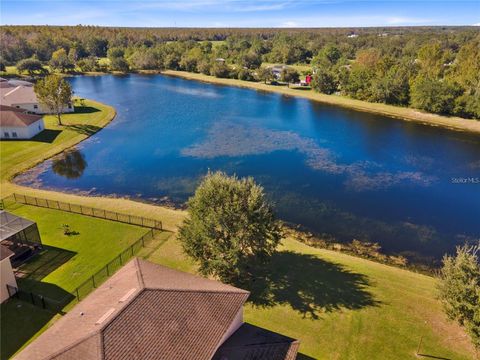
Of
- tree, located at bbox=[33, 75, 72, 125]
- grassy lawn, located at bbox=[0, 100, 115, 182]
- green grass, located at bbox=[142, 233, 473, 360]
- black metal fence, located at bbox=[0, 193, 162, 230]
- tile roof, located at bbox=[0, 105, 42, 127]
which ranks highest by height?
tree, located at bbox=[33, 75, 72, 125]

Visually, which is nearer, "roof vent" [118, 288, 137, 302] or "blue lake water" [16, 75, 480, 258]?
"roof vent" [118, 288, 137, 302]

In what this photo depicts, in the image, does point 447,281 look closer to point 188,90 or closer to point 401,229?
point 401,229

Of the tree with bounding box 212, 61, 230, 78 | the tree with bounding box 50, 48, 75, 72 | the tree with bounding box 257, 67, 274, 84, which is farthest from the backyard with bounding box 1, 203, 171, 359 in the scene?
the tree with bounding box 50, 48, 75, 72

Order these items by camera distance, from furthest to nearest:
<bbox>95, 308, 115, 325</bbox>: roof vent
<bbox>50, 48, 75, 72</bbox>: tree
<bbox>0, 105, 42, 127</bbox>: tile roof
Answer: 1. <bbox>50, 48, 75, 72</bbox>: tree
2. <bbox>0, 105, 42, 127</bbox>: tile roof
3. <bbox>95, 308, 115, 325</bbox>: roof vent

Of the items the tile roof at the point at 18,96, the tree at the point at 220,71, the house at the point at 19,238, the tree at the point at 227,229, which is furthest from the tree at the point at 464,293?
the tree at the point at 220,71

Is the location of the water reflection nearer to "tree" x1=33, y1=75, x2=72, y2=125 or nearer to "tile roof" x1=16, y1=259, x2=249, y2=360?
"tree" x1=33, y1=75, x2=72, y2=125

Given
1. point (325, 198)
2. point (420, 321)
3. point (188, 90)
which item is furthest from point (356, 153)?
point (188, 90)
